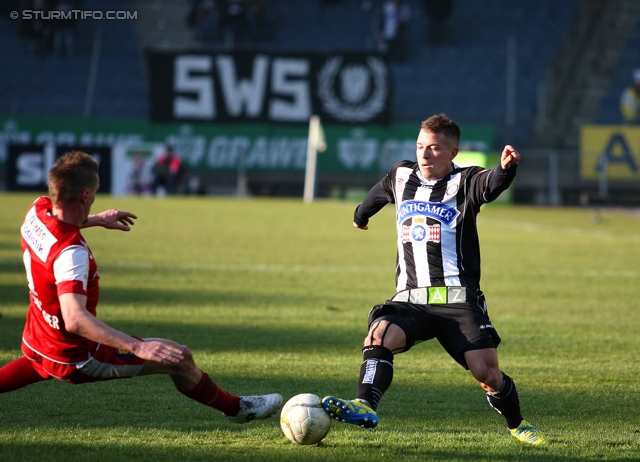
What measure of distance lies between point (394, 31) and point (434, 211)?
3641cm

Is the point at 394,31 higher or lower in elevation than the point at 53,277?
higher

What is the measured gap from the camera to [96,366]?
4.89 meters

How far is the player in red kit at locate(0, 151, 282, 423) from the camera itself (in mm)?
4609

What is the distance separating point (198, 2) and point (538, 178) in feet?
56.0

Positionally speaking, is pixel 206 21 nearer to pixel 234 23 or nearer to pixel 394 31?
pixel 234 23

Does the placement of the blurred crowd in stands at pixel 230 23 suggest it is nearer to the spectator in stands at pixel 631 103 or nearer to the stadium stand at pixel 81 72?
the stadium stand at pixel 81 72

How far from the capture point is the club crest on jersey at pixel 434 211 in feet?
19.0

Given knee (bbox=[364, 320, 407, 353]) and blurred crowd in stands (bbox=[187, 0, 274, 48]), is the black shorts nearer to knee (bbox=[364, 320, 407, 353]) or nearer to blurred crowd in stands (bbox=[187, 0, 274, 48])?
knee (bbox=[364, 320, 407, 353])

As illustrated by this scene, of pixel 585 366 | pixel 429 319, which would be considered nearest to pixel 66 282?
pixel 429 319

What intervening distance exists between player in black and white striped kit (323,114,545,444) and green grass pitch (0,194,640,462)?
375 mm

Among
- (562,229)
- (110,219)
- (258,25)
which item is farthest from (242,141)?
(110,219)

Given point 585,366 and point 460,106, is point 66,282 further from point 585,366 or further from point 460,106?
point 460,106

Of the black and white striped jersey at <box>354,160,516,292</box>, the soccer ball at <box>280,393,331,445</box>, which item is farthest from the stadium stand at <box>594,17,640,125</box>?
Answer: the soccer ball at <box>280,393,331,445</box>

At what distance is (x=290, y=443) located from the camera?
5.42 m
